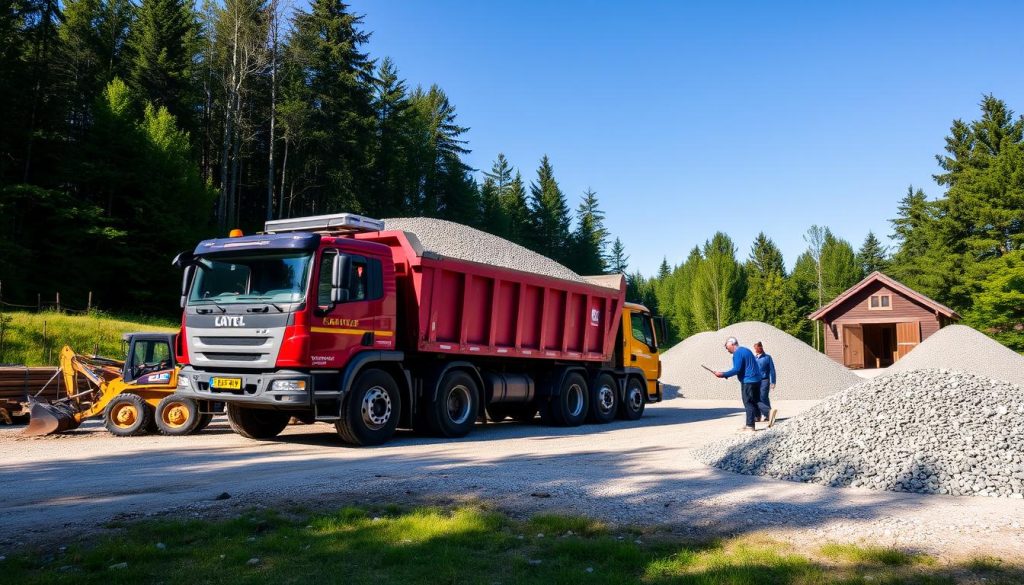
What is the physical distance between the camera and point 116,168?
123 ft

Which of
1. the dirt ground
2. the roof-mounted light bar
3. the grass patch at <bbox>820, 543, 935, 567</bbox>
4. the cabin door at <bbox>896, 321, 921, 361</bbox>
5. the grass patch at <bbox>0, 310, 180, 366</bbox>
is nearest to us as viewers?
the grass patch at <bbox>820, 543, 935, 567</bbox>

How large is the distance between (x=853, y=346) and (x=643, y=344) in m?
32.0

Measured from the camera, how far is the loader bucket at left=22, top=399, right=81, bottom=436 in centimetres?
1288

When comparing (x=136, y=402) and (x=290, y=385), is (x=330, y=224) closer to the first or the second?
(x=290, y=385)

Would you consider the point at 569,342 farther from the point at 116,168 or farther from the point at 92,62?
the point at 92,62

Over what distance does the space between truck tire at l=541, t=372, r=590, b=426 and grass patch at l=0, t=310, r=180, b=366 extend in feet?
48.1

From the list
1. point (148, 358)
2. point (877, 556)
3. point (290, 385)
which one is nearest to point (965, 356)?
point (290, 385)

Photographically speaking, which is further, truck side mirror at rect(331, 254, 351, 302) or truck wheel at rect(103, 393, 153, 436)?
truck wheel at rect(103, 393, 153, 436)

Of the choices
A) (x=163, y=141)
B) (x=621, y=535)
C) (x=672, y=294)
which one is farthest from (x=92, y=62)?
(x=672, y=294)

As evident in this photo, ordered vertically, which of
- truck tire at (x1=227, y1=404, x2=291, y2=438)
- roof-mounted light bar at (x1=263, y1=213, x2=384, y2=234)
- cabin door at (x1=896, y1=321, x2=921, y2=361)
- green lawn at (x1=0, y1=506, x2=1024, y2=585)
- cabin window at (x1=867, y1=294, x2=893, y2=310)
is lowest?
green lawn at (x1=0, y1=506, x2=1024, y2=585)

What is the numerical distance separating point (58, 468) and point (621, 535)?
24.3 feet

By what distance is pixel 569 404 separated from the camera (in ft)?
51.3

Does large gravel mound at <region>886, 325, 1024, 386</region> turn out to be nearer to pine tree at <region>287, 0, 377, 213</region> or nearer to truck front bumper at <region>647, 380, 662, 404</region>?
truck front bumper at <region>647, 380, 662, 404</region>

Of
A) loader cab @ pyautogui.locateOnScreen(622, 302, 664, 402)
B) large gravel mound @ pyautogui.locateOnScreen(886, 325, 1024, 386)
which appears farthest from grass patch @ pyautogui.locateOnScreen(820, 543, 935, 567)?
large gravel mound @ pyautogui.locateOnScreen(886, 325, 1024, 386)
